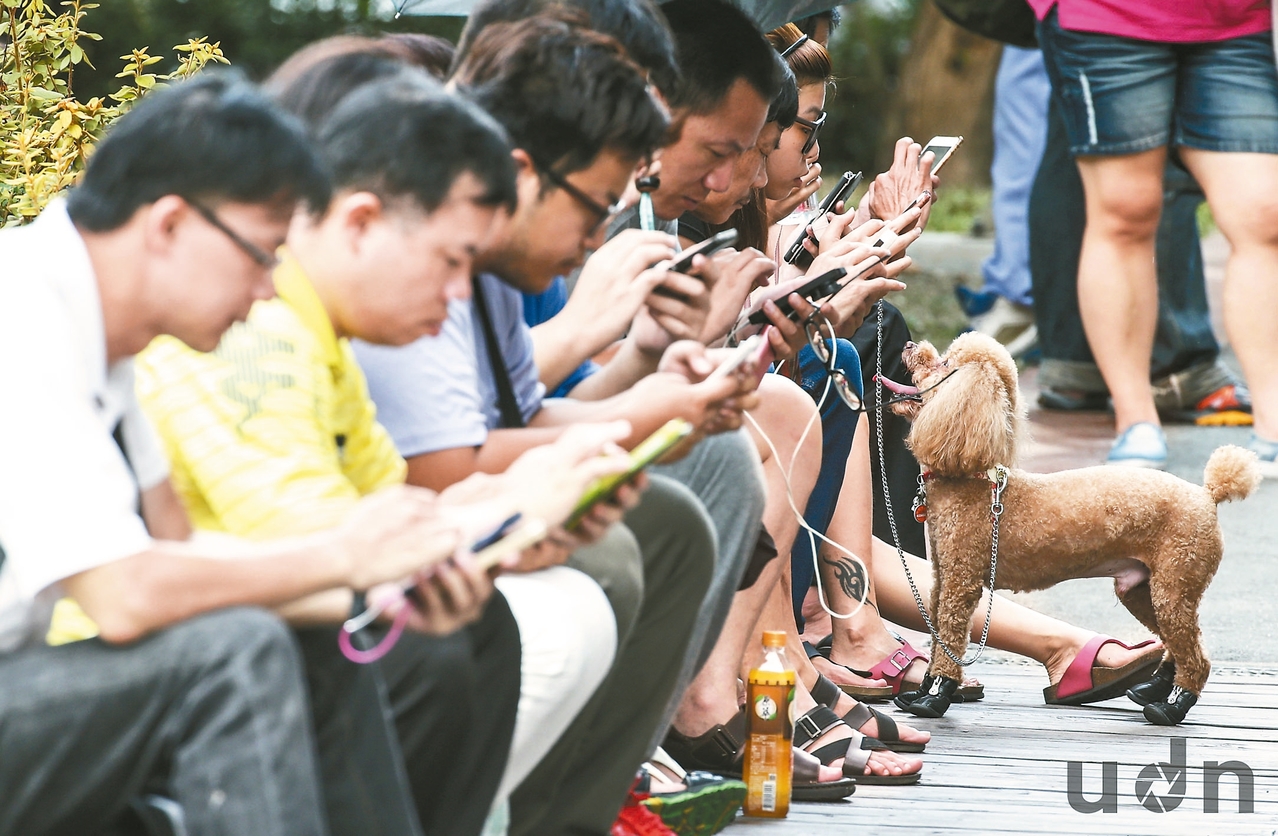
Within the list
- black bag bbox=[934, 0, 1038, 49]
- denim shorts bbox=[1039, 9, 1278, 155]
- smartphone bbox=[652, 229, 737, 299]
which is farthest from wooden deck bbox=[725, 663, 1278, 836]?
black bag bbox=[934, 0, 1038, 49]

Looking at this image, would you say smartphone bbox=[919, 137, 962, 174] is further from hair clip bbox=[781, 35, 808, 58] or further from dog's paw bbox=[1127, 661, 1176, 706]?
dog's paw bbox=[1127, 661, 1176, 706]

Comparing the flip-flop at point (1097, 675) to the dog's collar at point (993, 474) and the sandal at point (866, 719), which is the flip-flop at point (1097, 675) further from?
the sandal at point (866, 719)

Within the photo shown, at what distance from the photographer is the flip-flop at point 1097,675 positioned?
391 cm

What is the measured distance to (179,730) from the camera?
1.60 meters

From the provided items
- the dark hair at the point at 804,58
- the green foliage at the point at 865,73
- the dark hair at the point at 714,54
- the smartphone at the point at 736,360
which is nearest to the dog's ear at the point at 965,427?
the dark hair at the point at 804,58

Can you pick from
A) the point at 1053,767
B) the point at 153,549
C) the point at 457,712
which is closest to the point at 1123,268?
the point at 1053,767

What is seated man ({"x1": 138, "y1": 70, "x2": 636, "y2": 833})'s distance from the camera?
1812mm

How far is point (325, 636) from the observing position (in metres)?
1.76

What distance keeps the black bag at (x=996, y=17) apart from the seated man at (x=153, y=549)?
4.90m

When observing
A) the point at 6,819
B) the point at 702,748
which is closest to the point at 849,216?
the point at 702,748

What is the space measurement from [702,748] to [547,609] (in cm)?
114

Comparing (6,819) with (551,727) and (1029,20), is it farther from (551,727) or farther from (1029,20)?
(1029,20)

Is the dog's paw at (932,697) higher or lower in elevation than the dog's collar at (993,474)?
lower

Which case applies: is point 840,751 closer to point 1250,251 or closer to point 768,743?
point 768,743
